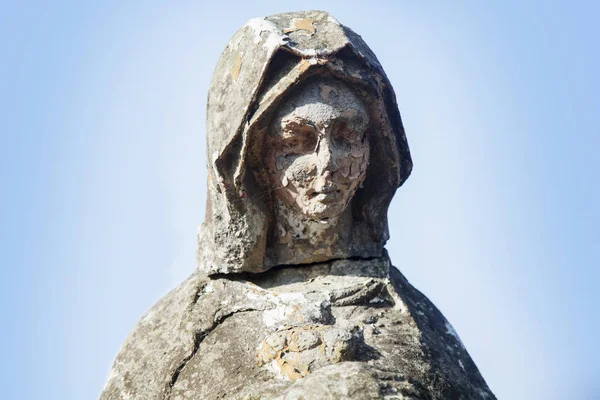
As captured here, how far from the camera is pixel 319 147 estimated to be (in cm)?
1133

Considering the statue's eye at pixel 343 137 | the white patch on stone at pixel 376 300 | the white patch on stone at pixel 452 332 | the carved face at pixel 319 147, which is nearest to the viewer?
the carved face at pixel 319 147

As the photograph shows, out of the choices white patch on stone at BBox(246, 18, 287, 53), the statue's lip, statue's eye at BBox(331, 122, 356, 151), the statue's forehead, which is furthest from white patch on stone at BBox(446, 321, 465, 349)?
white patch on stone at BBox(246, 18, 287, 53)

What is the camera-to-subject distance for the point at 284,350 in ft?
35.7


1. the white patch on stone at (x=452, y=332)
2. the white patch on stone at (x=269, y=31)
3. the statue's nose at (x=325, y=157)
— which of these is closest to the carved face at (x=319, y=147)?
the statue's nose at (x=325, y=157)

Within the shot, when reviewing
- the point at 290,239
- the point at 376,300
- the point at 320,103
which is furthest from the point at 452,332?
the point at 320,103

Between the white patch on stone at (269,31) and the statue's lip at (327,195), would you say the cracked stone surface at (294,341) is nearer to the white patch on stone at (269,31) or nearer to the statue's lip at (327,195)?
the statue's lip at (327,195)

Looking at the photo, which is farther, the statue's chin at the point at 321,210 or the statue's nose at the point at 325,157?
the statue's chin at the point at 321,210

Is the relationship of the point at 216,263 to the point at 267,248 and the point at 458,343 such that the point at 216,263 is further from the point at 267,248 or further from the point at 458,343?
the point at 458,343

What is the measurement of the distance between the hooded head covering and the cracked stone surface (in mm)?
218

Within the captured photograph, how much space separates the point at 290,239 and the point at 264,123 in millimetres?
831

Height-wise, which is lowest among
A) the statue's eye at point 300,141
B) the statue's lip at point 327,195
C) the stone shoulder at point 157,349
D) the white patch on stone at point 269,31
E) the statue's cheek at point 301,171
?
the stone shoulder at point 157,349

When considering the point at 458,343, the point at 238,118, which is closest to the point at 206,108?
the point at 238,118

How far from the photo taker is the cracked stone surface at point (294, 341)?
1075 cm

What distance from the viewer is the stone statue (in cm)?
1120
